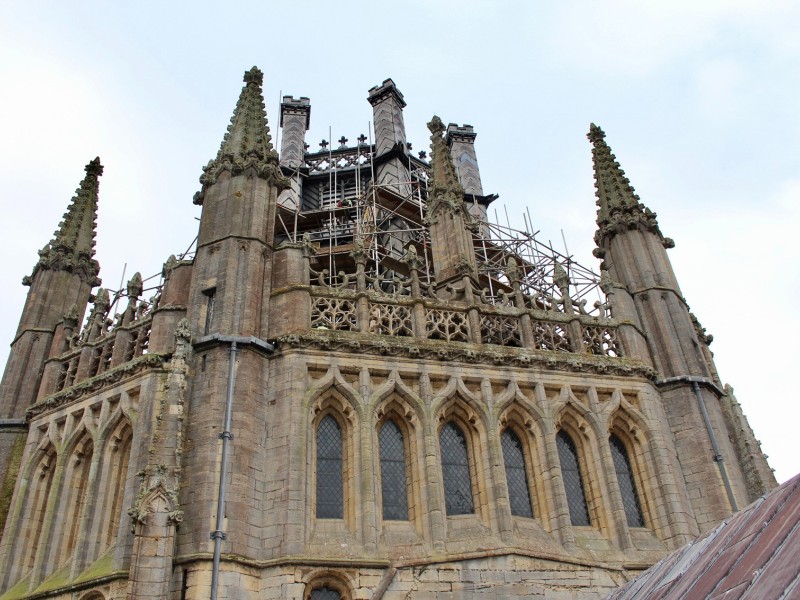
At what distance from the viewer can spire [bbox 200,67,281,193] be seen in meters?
18.4

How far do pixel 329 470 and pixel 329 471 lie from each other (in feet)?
0.07

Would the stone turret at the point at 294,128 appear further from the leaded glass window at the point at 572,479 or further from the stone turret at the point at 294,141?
the leaded glass window at the point at 572,479

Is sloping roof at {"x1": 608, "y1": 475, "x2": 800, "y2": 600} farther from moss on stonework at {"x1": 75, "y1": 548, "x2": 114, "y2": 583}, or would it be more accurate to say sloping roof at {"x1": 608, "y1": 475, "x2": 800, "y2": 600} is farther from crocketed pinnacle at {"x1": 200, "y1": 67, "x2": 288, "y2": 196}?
crocketed pinnacle at {"x1": 200, "y1": 67, "x2": 288, "y2": 196}

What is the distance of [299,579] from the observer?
41.0 ft

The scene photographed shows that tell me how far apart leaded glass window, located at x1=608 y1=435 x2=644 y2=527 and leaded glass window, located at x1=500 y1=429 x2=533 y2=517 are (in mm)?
→ 1992

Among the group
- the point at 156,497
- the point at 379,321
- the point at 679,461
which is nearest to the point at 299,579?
the point at 156,497

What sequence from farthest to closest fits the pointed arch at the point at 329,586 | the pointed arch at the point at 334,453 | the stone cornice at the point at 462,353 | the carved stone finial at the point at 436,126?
the carved stone finial at the point at 436,126, the stone cornice at the point at 462,353, the pointed arch at the point at 334,453, the pointed arch at the point at 329,586

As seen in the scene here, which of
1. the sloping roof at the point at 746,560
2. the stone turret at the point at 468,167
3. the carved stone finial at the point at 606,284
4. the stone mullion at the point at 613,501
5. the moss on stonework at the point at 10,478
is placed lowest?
the sloping roof at the point at 746,560

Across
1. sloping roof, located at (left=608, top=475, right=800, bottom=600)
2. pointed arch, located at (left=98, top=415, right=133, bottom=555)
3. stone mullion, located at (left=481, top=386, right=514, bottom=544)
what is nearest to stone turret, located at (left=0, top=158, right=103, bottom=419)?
pointed arch, located at (left=98, top=415, right=133, bottom=555)

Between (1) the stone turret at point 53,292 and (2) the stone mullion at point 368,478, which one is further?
(1) the stone turret at point 53,292

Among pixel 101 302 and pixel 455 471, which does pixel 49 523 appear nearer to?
pixel 101 302

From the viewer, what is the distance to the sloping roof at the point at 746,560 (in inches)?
275

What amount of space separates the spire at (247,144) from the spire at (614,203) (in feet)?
29.3

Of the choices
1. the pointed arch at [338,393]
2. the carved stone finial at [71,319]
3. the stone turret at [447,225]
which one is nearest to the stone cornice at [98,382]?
the carved stone finial at [71,319]
